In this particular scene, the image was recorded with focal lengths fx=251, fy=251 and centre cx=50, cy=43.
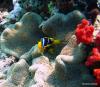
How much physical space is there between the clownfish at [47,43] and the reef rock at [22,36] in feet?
2.62

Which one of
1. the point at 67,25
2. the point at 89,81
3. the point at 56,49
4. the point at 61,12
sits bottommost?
the point at 89,81

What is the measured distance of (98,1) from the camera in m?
4.48

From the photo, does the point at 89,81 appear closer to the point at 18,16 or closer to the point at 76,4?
the point at 76,4

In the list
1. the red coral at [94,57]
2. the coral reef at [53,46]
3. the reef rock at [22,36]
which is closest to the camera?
the red coral at [94,57]

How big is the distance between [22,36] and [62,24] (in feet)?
4.00

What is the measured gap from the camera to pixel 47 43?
14.4 ft

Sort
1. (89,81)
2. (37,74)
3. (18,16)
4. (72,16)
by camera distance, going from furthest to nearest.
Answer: (18,16) < (72,16) < (37,74) < (89,81)

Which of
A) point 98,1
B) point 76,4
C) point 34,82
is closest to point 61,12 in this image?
point 76,4

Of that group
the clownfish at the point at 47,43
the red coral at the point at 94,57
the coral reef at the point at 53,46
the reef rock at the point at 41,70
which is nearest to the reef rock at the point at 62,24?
the coral reef at the point at 53,46

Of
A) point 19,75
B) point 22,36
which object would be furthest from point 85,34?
point 22,36

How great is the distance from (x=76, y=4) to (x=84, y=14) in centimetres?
23

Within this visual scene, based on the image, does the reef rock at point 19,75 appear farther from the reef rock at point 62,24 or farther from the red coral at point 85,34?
the red coral at point 85,34

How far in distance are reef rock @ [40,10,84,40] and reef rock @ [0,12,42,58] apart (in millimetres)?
707

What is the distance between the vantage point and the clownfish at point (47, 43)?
4.38m
